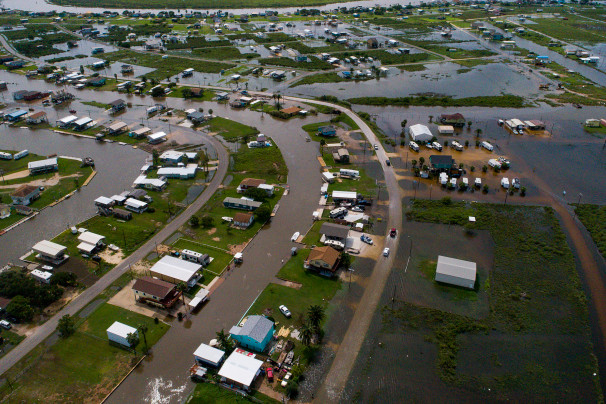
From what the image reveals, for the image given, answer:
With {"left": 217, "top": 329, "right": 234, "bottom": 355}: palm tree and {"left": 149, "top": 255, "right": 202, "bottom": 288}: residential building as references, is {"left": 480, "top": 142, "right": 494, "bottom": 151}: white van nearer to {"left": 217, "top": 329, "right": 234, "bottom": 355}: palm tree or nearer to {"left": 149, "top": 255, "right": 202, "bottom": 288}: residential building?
{"left": 149, "top": 255, "right": 202, "bottom": 288}: residential building

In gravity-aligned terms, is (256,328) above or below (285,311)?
above

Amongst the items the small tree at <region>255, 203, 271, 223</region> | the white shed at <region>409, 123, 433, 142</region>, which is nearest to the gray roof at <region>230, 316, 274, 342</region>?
the small tree at <region>255, 203, 271, 223</region>

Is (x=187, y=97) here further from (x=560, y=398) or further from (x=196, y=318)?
(x=560, y=398)

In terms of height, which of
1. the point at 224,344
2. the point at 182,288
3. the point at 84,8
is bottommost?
the point at 182,288

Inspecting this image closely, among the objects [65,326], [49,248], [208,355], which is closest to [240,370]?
[208,355]

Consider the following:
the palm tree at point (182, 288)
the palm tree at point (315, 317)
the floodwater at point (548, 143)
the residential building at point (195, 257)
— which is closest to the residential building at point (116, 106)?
the floodwater at point (548, 143)

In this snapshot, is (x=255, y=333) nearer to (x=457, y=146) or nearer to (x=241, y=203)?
(x=241, y=203)

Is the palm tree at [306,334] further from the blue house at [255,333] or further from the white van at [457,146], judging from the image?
the white van at [457,146]
